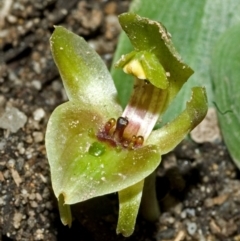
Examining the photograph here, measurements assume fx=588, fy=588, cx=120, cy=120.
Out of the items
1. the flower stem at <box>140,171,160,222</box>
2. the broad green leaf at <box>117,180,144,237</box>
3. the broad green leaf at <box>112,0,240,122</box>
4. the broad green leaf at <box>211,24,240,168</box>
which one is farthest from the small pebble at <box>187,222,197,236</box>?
the broad green leaf at <box>117,180,144,237</box>

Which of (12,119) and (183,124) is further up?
(183,124)

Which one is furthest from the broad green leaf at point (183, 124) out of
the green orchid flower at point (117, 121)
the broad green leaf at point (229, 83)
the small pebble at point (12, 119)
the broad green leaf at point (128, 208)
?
the small pebble at point (12, 119)

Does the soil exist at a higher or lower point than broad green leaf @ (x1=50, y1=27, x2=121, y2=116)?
lower

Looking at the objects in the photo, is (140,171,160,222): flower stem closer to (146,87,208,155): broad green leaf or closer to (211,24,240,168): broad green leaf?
(146,87,208,155): broad green leaf

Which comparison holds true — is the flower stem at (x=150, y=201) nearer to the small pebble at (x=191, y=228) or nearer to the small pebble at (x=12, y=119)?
the small pebble at (x=191, y=228)

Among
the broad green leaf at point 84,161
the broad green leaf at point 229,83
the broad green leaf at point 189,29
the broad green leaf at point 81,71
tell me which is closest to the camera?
the broad green leaf at point 84,161

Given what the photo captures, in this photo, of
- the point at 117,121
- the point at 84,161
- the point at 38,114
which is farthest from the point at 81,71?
the point at 38,114

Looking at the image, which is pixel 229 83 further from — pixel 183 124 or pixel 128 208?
pixel 128 208

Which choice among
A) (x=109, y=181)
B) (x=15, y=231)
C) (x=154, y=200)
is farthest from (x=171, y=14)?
(x=15, y=231)
